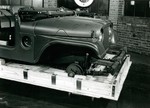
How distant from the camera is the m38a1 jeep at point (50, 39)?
322cm

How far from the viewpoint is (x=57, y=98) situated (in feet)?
12.2

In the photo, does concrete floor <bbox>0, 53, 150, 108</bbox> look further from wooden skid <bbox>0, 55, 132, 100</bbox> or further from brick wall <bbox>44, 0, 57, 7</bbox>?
brick wall <bbox>44, 0, 57, 7</bbox>

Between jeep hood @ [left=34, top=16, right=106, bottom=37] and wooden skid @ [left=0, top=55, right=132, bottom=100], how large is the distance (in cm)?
62

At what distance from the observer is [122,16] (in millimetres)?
8320

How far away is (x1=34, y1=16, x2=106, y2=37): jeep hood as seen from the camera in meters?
3.21

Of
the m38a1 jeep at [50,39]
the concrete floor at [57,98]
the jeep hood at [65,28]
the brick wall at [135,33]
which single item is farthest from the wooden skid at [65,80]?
the brick wall at [135,33]

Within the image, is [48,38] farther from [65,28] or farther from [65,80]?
[65,80]

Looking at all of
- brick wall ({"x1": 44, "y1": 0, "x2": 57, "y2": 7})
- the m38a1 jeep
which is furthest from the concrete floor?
brick wall ({"x1": 44, "y1": 0, "x2": 57, "y2": 7})

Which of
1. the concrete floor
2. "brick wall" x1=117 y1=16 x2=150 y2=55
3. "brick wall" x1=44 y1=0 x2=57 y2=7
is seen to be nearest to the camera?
the concrete floor

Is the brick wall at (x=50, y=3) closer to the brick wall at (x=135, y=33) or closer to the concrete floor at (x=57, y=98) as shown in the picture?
the brick wall at (x=135, y=33)

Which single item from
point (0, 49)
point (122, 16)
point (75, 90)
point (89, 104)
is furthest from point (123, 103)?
point (122, 16)

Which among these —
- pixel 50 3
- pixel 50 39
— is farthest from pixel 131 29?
pixel 50 39

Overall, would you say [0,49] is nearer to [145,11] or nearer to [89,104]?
[89,104]

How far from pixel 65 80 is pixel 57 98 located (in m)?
0.60
